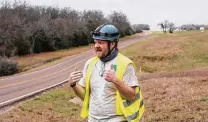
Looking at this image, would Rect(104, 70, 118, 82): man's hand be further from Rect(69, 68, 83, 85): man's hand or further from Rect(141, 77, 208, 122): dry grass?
Rect(141, 77, 208, 122): dry grass

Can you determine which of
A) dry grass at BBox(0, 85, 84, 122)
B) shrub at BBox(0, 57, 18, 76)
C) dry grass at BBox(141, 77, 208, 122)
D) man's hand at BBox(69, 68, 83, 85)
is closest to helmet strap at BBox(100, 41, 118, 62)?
man's hand at BBox(69, 68, 83, 85)

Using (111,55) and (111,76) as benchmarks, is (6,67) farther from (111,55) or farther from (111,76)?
(111,76)

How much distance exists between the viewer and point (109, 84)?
3.82m

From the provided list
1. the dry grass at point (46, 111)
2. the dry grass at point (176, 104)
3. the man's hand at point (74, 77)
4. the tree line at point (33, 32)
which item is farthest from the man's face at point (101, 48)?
the tree line at point (33, 32)

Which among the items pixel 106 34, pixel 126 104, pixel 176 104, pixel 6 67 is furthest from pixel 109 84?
pixel 6 67

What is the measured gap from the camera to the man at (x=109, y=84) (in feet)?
12.5

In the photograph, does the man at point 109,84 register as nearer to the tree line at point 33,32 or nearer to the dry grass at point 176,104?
the dry grass at point 176,104

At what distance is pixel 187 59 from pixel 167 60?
2018 mm

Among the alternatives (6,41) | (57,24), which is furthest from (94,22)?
(6,41)

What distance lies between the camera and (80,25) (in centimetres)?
7725

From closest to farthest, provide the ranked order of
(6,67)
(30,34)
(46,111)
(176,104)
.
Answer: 1. (176,104)
2. (46,111)
3. (6,67)
4. (30,34)

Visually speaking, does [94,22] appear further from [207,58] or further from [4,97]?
[4,97]

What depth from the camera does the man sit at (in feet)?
12.5

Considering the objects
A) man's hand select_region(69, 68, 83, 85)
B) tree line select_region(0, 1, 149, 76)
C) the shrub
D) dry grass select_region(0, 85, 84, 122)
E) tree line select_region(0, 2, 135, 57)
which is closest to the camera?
man's hand select_region(69, 68, 83, 85)
